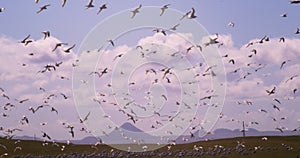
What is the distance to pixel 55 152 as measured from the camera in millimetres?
128625

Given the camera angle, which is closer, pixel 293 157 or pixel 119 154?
pixel 293 157

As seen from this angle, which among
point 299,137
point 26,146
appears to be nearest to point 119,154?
point 26,146

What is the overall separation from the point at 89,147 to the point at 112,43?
90380 mm

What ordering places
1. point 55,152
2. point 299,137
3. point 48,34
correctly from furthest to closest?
point 299,137, point 55,152, point 48,34

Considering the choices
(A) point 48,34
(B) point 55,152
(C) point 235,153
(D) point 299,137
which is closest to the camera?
(A) point 48,34

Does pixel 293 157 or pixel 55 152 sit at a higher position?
pixel 55 152

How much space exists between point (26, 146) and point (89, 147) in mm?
17861

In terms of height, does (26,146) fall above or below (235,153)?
above

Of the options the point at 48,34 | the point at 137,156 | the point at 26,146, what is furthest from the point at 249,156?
the point at 26,146

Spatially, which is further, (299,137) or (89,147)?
(299,137)

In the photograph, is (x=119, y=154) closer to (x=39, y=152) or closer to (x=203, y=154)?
(x=203, y=154)

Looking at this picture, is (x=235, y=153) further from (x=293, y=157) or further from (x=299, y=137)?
(x=299, y=137)

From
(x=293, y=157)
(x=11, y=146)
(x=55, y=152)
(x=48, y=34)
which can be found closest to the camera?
(x=48, y=34)

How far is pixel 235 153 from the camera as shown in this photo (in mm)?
101500
